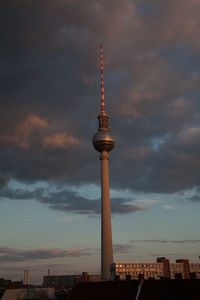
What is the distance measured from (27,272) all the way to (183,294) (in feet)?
259

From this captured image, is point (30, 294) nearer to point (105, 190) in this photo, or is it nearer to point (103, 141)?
point (105, 190)

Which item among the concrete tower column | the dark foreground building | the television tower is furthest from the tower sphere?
the dark foreground building

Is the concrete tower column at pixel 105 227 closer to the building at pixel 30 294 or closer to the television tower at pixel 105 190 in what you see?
the television tower at pixel 105 190

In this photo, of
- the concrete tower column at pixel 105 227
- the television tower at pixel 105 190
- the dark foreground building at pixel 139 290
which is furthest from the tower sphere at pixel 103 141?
the dark foreground building at pixel 139 290

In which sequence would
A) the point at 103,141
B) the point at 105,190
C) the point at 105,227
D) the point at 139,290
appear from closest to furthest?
the point at 139,290 < the point at 105,227 < the point at 105,190 < the point at 103,141

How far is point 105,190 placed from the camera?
137125mm

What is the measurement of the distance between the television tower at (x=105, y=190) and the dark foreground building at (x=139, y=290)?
77844mm

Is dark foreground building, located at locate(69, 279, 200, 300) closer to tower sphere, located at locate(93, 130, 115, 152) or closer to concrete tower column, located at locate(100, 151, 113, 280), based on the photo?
concrete tower column, located at locate(100, 151, 113, 280)

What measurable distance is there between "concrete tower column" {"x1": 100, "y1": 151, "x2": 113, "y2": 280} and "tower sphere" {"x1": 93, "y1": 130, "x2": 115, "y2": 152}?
2371 mm

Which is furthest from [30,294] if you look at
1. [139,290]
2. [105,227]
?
[105,227]

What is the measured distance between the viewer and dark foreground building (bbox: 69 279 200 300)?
4581 centimetres

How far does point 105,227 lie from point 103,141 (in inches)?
1223

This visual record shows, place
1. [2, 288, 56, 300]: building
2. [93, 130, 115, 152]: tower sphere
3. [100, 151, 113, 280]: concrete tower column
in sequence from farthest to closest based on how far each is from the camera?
[93, 130, 115, 152]: tower sphere, [100, 151, 113, 280]: concrete tower column, [2, 288, 56, 300]: building

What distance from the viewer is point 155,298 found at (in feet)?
151
